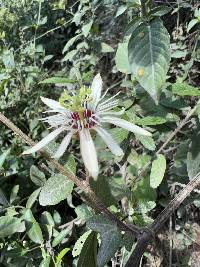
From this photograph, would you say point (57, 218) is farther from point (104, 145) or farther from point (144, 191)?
point (104, 145)

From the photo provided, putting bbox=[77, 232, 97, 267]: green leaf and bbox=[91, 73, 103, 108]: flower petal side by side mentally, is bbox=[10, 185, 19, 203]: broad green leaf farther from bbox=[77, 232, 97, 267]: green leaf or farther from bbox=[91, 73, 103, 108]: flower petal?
bbox=[91, 73, 103, 108]: flower petal

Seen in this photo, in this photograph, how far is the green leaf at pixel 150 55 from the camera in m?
1.00

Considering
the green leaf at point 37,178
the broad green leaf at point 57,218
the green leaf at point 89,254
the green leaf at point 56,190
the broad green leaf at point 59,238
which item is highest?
the green leaf at point 56,190

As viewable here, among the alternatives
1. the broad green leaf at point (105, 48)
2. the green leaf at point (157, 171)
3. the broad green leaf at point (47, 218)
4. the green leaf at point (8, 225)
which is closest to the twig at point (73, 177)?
the green leaf at point (157, 171)

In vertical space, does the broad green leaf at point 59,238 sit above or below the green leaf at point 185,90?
below

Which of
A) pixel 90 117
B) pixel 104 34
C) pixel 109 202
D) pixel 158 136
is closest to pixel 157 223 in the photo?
pixel 109 202

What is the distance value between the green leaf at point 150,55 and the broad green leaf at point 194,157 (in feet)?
1.26

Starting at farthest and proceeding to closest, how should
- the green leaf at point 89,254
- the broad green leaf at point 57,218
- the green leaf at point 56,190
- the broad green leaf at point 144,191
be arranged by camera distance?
the broad green leaf at point 57,218
the broad green leaf at point 144,191
the green leaf at point 89,254
the green leaf at point 56,190

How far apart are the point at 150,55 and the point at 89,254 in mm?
460

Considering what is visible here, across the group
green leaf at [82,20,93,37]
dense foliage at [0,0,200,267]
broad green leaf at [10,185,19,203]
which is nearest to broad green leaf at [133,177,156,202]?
dense foliage at [0,0,200,267]

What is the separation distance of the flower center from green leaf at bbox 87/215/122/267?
22cm

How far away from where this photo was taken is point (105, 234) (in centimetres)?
102

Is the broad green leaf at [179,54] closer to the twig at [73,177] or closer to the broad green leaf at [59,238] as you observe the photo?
the broad green leaf at [59,238]

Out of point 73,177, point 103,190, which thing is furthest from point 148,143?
point 73,177
